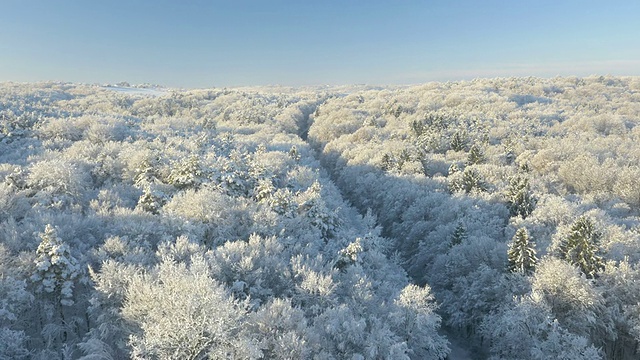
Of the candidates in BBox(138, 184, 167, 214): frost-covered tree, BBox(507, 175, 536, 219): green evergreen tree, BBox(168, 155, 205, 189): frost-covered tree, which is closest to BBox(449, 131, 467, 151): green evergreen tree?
BBox(507, 175, 536, 219): green evergreen tree

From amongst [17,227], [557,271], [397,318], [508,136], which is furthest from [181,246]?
[508,136]

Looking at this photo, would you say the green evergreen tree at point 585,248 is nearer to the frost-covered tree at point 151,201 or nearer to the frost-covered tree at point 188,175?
the frost-covered tree at point 188,175

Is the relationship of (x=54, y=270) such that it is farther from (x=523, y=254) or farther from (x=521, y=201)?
(x=521, y=201)

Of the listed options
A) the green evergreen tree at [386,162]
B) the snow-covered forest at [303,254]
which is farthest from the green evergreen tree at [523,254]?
the green evergreen tree at [386,162]

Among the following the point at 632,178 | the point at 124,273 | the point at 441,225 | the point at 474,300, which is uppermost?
the point at 124,273

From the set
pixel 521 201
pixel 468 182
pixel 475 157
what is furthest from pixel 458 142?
pixel 521 201

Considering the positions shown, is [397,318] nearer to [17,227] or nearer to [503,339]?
[503,339]
